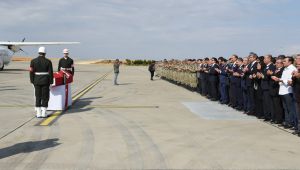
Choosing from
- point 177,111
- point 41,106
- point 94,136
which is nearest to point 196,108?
point 177,111

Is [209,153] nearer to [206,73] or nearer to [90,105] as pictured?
[90,105]

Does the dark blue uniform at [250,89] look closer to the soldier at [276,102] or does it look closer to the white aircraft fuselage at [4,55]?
the soldier at [276,102]

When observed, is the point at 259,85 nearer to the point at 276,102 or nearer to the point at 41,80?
the point at 276,102

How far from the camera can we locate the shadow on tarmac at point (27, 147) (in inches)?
288

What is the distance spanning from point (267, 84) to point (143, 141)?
14.7ft

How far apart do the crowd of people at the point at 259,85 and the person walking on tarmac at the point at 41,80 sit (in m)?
5.79

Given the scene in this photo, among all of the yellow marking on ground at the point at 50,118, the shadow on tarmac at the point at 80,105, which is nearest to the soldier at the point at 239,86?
the shadow on tarmac at the point at 80,105

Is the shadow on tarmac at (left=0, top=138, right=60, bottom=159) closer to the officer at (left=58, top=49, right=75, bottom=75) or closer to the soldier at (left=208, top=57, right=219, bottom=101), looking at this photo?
the officer at (left=58, top=49, right=75, bottom=75)

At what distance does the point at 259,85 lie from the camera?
12.1 metres

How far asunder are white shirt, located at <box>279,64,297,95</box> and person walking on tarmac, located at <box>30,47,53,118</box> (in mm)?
6122

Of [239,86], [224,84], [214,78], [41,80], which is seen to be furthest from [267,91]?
[41,80]

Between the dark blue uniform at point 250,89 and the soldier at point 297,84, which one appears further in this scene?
the dark blue uniform at point 250,89

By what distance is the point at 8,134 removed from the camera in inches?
360

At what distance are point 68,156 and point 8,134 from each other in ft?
8.76
